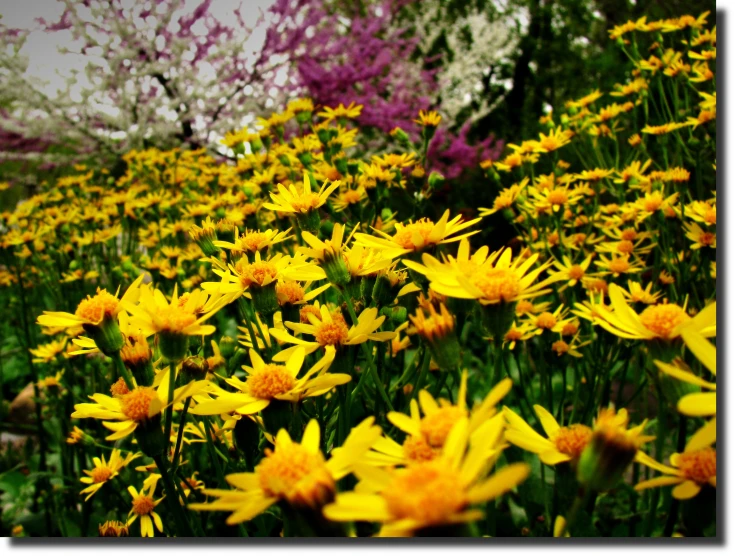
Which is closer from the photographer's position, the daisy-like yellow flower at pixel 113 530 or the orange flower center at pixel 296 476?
the orange flower center at pixel 296 476

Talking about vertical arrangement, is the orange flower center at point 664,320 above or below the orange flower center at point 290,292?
below

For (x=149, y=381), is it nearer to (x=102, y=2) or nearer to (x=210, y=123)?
(x=102, y=2)

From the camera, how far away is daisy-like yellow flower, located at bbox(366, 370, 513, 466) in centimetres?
44

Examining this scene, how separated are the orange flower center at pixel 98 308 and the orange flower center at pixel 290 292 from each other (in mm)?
219

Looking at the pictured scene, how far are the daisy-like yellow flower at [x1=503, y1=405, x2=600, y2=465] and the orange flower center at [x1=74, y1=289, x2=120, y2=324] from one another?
19.4 inches

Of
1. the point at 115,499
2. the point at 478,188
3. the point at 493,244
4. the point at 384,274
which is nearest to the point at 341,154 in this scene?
the point at 384,274

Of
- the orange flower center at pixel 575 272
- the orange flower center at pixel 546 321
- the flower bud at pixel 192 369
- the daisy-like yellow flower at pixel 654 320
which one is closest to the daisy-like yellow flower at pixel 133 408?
the flower bud at pixel 192 369

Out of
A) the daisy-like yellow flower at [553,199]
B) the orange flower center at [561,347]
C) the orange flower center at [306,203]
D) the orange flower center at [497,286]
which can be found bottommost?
the orange flower center at [561,347]

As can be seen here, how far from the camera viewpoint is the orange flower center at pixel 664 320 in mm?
590

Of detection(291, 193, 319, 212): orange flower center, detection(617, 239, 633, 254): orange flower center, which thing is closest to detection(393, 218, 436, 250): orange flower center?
detection(291, 193, 319, 212): orange flower center

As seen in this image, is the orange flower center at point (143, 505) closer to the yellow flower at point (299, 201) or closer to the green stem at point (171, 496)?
the green stem at point (171, 496)

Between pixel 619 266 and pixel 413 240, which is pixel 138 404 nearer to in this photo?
pixel 413 240

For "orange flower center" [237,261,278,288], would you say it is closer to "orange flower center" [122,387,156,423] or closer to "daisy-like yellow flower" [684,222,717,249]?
"orange flower center" [122,387,156,423]

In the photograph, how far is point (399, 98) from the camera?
12.8ft
